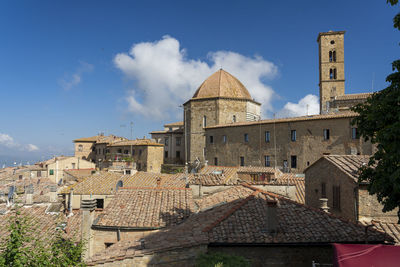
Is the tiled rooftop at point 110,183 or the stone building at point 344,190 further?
the tiled rooftop at point 110,183

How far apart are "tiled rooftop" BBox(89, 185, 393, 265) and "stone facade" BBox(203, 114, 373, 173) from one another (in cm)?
1644

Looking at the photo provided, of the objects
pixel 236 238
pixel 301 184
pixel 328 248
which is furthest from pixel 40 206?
pixel 301 184

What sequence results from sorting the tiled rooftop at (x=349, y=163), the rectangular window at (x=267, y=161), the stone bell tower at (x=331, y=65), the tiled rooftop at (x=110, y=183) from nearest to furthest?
1. the tiled rooftop at (x=349, y=163)
2. the tiled rooftop at (x=110, y=183)
3. the rectangular window at (x=267, y=161)
4. the stone bell tower at (x=331, y=65)

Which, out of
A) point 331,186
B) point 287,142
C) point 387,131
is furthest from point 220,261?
point 287,142

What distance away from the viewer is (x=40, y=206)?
15062mm

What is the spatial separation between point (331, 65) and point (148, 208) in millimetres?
A: 45604

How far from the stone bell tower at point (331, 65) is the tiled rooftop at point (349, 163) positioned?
35.6 metres

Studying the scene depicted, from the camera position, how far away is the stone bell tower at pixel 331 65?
4581cm

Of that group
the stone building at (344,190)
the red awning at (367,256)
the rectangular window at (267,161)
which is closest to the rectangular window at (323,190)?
the stone building at (344,190)

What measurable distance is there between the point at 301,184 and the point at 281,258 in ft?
40.6

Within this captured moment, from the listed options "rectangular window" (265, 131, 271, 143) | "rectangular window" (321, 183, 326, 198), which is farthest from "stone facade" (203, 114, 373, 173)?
"rectangular window" (321, 183, 326, 198)

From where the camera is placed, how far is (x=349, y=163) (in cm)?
1235

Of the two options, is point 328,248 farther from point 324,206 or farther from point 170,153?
point 170,153

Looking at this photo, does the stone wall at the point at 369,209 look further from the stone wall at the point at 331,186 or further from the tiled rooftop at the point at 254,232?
the tiled rooftop at the point at 254,232
